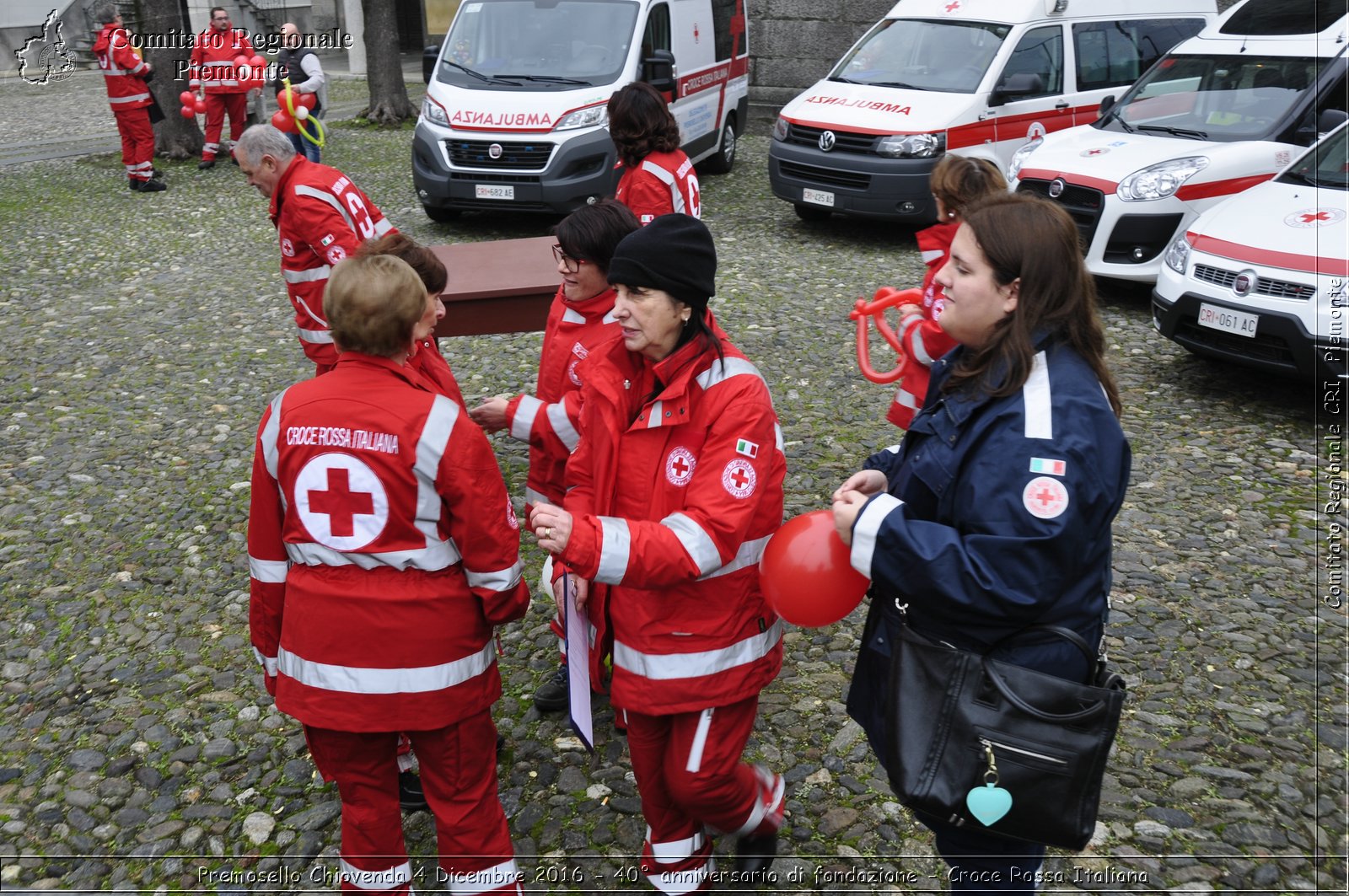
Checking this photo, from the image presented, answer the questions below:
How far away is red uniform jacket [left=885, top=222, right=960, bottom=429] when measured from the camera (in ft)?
13.6

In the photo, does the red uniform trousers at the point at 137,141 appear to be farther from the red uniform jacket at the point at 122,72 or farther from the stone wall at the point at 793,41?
the stone wall at the point at 793,41

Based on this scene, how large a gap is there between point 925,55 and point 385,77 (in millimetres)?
10225

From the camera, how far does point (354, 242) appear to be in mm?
5105

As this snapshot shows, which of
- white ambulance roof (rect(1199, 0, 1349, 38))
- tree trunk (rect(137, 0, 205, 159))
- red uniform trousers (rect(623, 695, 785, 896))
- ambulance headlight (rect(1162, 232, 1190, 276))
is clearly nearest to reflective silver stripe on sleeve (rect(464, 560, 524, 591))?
red uniform trousers (rect(623, 695, 785, 896))

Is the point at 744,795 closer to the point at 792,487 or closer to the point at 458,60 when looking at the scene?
the point at 792,487

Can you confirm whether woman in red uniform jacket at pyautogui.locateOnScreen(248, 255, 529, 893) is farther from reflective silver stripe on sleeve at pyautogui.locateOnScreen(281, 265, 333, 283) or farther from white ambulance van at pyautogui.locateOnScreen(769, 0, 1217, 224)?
white ambulance van at pyautogui.locateOnScreen(769, 0, 1217, 224)

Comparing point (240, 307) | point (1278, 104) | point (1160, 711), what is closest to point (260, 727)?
point (1160, 711)

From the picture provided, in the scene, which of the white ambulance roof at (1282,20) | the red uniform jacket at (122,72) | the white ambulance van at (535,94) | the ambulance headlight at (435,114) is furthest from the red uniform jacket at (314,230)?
the red uniform jacket at (122,72)

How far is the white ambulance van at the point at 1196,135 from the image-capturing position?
835cm


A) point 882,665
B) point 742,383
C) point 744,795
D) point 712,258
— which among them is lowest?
point 744,795

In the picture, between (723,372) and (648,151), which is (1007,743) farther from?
(648,151)

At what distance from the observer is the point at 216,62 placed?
1564 cm

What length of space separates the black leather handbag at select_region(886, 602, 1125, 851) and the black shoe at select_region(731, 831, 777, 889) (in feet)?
3.59

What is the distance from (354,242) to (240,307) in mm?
4508
